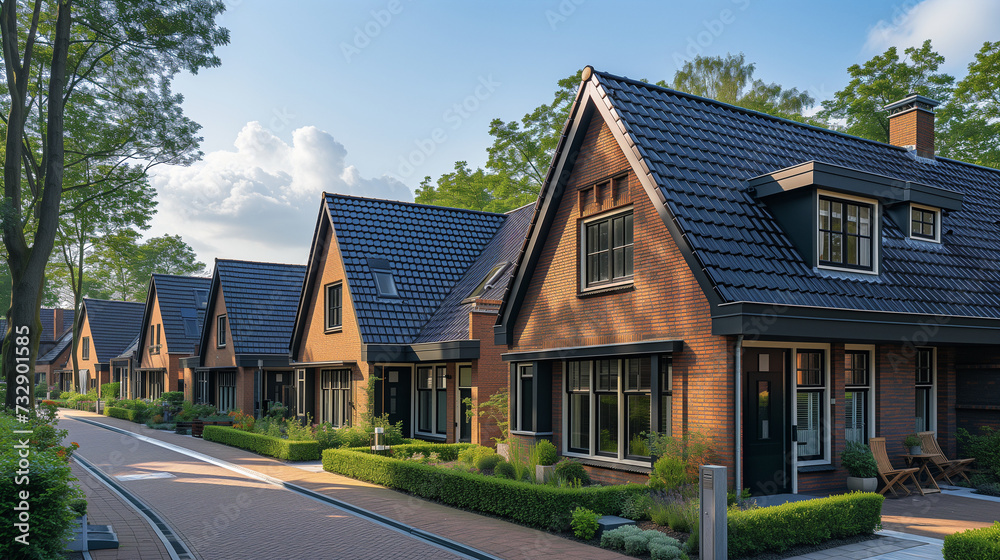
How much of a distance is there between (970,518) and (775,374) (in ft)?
11.9

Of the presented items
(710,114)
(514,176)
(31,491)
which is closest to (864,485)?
(710,114)

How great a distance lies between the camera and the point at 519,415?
1686 centimetres

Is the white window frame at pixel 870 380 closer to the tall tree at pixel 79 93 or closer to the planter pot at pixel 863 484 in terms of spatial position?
the planter pot at pixel 863 484

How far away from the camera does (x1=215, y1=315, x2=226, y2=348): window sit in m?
33.4

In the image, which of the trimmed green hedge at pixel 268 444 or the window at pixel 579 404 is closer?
the window at pixel 579 404

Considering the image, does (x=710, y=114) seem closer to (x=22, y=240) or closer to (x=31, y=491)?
(x=31, y=491)

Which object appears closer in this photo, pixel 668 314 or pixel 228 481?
pixel 668 314

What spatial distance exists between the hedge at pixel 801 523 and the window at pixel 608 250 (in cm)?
557

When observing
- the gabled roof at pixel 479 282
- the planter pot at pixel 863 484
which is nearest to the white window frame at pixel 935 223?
the planter pot at pixel 863 484

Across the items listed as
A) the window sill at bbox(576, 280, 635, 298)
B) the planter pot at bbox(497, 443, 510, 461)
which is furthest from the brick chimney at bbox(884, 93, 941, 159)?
the planter pot at bbox(497, 443, 510, 461)

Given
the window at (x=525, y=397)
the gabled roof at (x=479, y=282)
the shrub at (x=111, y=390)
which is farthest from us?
the shrub at (x=111, y=390)

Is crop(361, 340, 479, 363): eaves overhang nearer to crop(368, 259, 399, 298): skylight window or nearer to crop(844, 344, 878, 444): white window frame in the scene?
crop(368, 259, 399, 298): skylight window

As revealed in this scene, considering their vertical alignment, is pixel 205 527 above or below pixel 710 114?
below

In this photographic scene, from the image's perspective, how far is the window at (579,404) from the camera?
1535 cm
